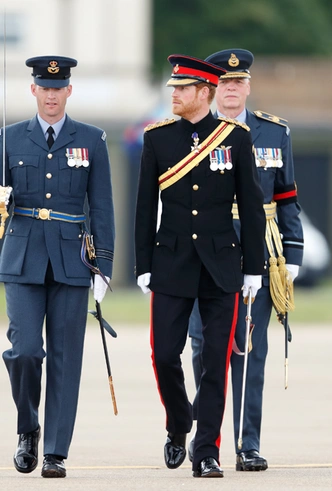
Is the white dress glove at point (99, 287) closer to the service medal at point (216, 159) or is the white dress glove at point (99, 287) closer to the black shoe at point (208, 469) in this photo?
the service medal at point (216, 159)

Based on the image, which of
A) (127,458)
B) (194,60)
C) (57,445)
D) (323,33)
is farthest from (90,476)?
(323,33)

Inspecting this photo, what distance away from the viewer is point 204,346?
7.47 meters

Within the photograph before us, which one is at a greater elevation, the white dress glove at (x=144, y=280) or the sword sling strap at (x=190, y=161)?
the sword sling strap at (x=190, y=161)

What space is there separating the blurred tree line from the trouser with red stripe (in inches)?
1317

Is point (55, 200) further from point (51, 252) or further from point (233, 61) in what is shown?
point (233, 61)

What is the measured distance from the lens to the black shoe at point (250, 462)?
25.1 ft

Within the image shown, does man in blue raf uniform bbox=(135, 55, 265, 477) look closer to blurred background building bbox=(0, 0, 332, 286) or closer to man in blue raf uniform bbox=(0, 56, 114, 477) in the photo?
man in blue raf uniform bbox=(0, 56, 114, 477)

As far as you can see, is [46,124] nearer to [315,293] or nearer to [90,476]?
Answer: [90,476]

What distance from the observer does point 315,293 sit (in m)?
27.1

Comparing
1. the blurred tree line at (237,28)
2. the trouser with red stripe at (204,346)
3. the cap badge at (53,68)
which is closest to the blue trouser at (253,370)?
the trouser with red stripe at (204,346)

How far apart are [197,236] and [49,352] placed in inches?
35.7

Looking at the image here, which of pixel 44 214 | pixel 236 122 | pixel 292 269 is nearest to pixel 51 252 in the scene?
pixel 44 214

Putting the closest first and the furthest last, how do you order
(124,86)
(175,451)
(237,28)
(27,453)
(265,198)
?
(27,453) < (175,451) < (265,198) < (124,86) < (237,28)

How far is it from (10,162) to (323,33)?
36749 mm
